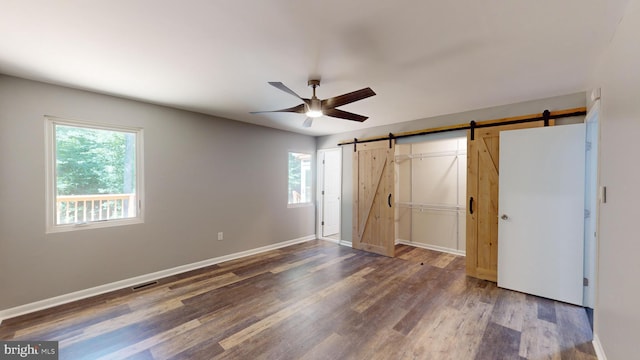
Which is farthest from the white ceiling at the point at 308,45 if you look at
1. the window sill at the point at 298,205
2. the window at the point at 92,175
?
the window sill at the point at 298,205

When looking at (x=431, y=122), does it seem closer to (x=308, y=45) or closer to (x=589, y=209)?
(x=589, y=209)

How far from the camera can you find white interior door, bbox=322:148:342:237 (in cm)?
611

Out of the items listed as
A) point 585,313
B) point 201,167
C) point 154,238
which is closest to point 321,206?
point 201,167

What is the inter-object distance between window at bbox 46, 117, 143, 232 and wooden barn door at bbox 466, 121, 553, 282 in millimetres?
4787

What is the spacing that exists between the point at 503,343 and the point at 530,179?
199 cm

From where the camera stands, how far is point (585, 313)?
271 centimetres

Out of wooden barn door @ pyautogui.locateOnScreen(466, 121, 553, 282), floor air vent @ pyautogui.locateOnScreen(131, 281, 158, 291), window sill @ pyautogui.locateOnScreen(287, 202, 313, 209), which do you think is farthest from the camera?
window sill @ pyautogui.locateOnScreen(287, 202, 313, 209)

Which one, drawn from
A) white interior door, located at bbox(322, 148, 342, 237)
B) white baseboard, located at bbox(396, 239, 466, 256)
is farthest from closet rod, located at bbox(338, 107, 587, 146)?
white baseboard, located at bbox(396, 239, 466, 256)

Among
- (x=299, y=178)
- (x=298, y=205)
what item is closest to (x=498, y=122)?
(x=299, y=178)

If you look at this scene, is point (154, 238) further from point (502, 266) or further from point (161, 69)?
point (502, 266)

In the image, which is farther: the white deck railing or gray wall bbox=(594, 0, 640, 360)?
the white deck railing

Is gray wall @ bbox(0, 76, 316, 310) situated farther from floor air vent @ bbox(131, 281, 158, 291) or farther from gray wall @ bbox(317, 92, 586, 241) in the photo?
gray wall @ bbox(317, 92, 586, 241)

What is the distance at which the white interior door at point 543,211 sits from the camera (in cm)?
288

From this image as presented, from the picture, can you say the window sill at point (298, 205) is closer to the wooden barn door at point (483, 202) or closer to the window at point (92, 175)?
the window at point (92, 175)
